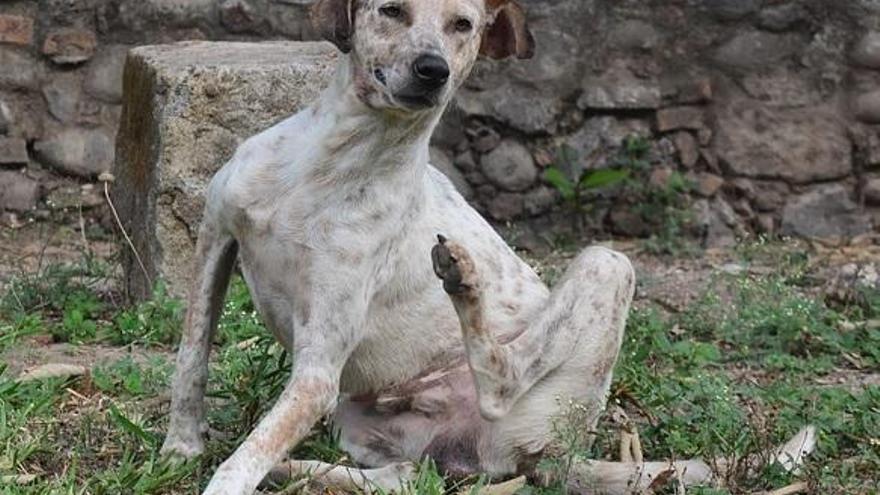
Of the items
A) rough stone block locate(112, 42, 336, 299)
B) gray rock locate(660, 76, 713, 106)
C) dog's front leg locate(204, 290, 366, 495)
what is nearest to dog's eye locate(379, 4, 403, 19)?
dog's front leg locate(204, 290, 366, 495)

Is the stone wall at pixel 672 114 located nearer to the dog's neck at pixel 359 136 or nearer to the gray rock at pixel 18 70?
the gray rock at pixel 18 70

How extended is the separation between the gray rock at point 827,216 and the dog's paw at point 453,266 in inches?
184

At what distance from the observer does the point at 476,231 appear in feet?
16.9

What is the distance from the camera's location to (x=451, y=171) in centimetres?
888

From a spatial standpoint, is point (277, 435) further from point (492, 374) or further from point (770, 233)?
point (770, 233)

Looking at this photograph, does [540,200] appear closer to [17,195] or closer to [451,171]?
[451,171]

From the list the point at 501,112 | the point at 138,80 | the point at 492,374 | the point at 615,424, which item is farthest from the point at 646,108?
the point at 492,374

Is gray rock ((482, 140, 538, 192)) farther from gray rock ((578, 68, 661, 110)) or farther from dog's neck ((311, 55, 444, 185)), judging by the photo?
dog's neck ((311, 55, 444, 185))

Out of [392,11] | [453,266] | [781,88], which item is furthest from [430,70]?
[781,88]

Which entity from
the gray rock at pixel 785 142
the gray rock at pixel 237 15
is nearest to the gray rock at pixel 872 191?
the gray rock at pixel 785 142

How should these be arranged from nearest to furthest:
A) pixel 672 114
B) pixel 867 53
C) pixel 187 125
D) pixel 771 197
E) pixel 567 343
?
pixel 567 343 < pixel 187 125 < pixel 867 53 < pixel 672 114 < pixel 771 197

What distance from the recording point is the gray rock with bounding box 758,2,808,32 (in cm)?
884

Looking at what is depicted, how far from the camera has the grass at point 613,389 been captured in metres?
4.86

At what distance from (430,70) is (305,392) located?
0.87 meters
